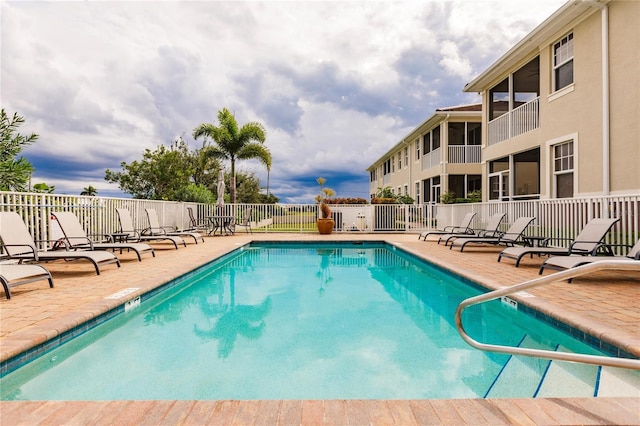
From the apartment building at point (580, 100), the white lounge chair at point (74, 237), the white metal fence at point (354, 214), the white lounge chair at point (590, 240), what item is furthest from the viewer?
the apartment building at point (580, 100)

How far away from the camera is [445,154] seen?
1753 centimetres

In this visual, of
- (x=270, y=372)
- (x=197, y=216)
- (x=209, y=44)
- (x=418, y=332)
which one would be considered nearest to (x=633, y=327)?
(x=418, y=332)

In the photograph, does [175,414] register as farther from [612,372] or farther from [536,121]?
[536,121]

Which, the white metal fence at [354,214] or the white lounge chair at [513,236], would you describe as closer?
the white metal fence at [354,214]

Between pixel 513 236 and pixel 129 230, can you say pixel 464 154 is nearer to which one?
pixel 513 236

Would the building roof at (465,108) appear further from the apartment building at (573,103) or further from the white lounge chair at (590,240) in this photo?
the white lounge chair at (590,240)

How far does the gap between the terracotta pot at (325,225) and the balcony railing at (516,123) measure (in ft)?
22.1

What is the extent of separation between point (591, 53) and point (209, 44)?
10898 millimetres

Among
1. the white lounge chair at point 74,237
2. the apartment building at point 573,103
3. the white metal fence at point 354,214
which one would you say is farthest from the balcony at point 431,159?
the white lounge chair at point 74,237

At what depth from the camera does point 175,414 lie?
191 cm

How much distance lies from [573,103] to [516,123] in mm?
2605

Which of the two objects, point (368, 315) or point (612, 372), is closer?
point (612, 372)

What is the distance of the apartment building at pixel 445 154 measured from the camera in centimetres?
1744

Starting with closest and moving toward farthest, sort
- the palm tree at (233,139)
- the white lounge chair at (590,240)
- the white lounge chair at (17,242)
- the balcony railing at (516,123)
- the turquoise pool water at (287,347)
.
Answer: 1. the turquoise pool water at (287,347)
2. the white lounge chair at (17,242)
3. the white lounge chair at (590,240)
4. the balcony railing at (516,123)
5. the palm tree at (233,139)
